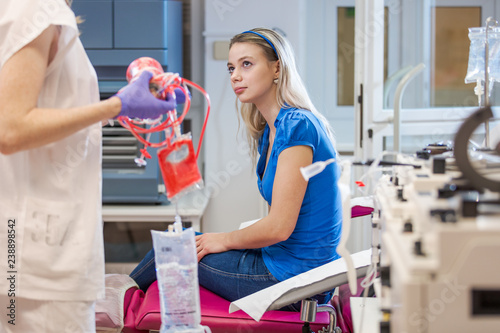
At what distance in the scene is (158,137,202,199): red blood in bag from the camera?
3.28 ft

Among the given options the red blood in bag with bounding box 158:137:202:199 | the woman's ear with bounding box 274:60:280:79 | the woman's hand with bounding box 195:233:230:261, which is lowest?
the woman's hand with bounding box 195:233:230:261

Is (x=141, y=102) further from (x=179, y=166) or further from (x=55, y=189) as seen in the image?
(x=55, y=189)

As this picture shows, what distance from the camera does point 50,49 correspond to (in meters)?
1.03

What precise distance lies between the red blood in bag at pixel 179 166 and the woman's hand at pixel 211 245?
25.5 inches

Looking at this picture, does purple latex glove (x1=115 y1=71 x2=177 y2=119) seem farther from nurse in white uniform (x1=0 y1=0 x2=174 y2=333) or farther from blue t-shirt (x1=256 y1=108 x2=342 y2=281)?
blue t-shirt (x1=256 y1=108 x2=342 y2=281)

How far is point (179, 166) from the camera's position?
3.29 ft

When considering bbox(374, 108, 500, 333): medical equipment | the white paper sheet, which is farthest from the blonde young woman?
bbox(374, 108, 500, 333): medical equipment

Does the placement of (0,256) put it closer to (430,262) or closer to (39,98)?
(39,98)

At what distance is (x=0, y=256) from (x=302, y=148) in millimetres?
784

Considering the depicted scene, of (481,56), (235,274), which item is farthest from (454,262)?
(481,56)

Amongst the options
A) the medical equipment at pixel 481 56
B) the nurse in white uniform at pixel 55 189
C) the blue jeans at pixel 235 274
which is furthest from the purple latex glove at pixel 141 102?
the medical equipment at pixel 481 56

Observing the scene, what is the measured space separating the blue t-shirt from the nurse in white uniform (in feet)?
1.86

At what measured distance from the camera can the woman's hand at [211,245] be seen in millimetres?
1625

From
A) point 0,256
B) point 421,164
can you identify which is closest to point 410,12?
point 421,164
